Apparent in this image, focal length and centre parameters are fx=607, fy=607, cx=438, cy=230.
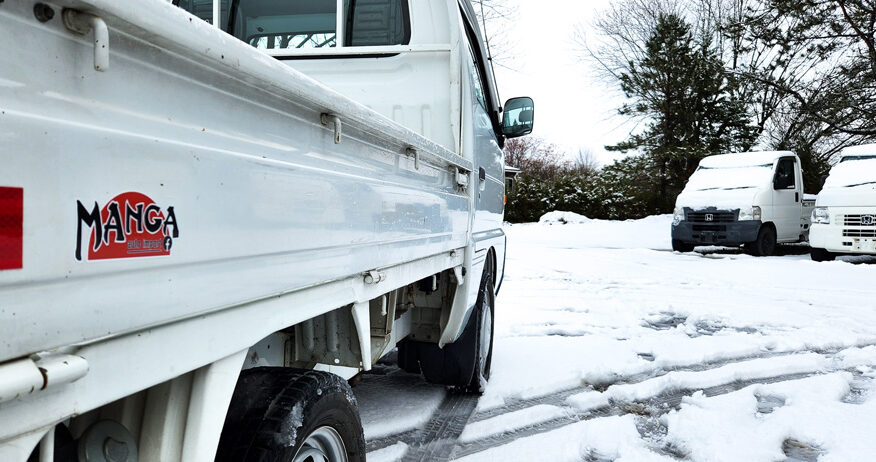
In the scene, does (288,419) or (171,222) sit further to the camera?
(288,419)

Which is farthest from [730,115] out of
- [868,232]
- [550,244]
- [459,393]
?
[459,393]

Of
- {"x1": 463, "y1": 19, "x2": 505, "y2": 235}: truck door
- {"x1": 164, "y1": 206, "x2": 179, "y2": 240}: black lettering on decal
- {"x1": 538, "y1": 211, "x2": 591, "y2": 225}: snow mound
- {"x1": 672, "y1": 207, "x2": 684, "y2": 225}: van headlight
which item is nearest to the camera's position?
{"x1": 164, "y1": 206, "x2": 179, "y2": 240}: black lettering on decal

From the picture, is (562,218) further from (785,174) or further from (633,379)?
(633,379)

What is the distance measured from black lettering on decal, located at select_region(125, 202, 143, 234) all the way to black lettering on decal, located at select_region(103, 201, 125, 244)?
0.01 metres

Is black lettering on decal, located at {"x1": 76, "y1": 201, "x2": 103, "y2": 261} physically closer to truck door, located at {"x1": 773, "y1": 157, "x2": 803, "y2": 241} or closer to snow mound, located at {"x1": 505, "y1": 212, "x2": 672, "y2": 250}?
truck door, located at {"x1": 773, "y1": 157, "x2": 803, "y2": 241}

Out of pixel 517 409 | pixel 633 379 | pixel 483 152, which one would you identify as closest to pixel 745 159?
pixel 633 379

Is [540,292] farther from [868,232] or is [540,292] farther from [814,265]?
[868,232]

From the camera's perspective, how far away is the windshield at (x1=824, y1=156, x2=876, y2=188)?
33.5 feet

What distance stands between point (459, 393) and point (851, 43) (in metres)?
20.6

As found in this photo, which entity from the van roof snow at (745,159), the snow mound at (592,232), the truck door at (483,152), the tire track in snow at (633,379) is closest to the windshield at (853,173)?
the van roof snow at (745,159)

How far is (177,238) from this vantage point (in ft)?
3.24

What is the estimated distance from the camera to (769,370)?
4.41 meters

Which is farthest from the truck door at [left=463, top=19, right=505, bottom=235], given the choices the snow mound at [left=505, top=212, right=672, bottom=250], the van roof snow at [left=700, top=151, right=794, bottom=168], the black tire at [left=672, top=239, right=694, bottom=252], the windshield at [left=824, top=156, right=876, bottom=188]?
the snow mound at [left=505, top=212, right=672, bottom=250]

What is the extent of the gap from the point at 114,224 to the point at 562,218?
850 inches
